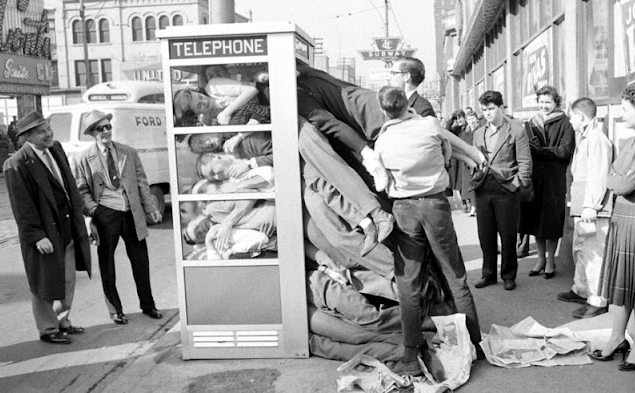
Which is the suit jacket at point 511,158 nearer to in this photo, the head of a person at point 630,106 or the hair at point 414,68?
the hair at point 414,68

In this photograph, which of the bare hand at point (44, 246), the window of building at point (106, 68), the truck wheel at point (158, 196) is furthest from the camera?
the window of building at point (106, 68)

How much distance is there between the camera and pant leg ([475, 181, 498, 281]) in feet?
22.0

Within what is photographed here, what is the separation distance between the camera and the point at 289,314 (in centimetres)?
489

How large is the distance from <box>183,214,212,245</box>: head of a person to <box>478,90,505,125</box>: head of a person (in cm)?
304

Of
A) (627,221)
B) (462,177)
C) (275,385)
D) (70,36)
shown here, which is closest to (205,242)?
(275,385)

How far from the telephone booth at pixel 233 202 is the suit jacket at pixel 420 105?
0.97m

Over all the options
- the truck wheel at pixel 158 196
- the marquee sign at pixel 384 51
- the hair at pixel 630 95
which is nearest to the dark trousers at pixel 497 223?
the hair at pixel 630 95

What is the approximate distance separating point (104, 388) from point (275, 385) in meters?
1.18

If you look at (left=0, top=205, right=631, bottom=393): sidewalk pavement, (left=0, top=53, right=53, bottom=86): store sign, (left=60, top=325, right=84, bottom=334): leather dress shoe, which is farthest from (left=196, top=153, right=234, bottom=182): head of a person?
(left=0, top=53, right=53, bottom=86): store sign

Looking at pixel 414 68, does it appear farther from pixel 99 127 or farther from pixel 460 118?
pixel 460 118

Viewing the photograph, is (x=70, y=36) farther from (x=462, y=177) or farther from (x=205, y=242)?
(x=205, y=242)

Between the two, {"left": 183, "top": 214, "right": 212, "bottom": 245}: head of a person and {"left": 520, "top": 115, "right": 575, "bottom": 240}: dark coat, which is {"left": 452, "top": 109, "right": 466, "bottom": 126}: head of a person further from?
{"left": 183, "top": 214, "right": 212, "bottom": 245}: head of a person

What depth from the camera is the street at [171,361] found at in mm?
4406

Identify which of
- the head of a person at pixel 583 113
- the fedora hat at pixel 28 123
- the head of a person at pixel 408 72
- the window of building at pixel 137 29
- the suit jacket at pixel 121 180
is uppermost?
the window of building at pixel 137 29
